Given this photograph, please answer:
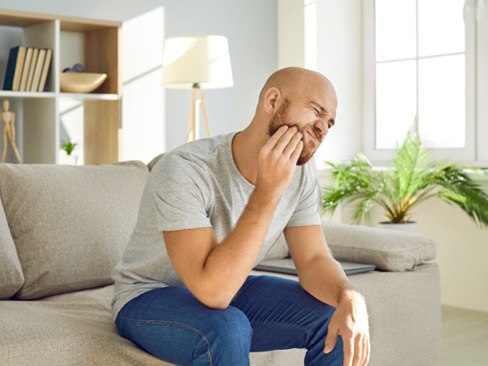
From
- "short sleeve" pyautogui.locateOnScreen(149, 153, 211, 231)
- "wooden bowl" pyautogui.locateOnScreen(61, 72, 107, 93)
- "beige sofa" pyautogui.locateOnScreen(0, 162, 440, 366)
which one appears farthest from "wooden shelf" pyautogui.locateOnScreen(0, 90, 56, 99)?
"short sleeve" pyautogui.locateOnScreen(149, 153, 211, 231)

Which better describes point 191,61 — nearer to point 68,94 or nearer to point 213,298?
point 68,94

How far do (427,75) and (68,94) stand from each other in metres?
2.10

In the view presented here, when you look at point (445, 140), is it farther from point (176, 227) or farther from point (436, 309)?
point (176, 227)

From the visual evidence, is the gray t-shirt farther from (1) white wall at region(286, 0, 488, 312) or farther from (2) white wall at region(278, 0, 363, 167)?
(2) white wall at region(278, 0, 363, 167)

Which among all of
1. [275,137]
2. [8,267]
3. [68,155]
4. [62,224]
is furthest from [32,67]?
[275,137]

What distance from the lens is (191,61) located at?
4.48m

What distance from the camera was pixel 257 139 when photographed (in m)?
2.14

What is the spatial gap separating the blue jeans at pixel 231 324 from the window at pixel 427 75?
2886mm

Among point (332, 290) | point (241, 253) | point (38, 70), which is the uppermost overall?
point (38, 70)

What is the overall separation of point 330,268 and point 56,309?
0.79 m

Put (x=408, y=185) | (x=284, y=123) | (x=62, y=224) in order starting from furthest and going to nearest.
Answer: (x=408, y=185) < (x=62, y=224) < (x=284, y=123)

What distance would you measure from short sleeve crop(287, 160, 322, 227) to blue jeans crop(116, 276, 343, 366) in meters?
0.17

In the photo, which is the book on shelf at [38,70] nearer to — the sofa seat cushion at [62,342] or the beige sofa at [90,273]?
the beige sofa at [90,273]

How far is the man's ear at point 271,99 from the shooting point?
2.09 metres
